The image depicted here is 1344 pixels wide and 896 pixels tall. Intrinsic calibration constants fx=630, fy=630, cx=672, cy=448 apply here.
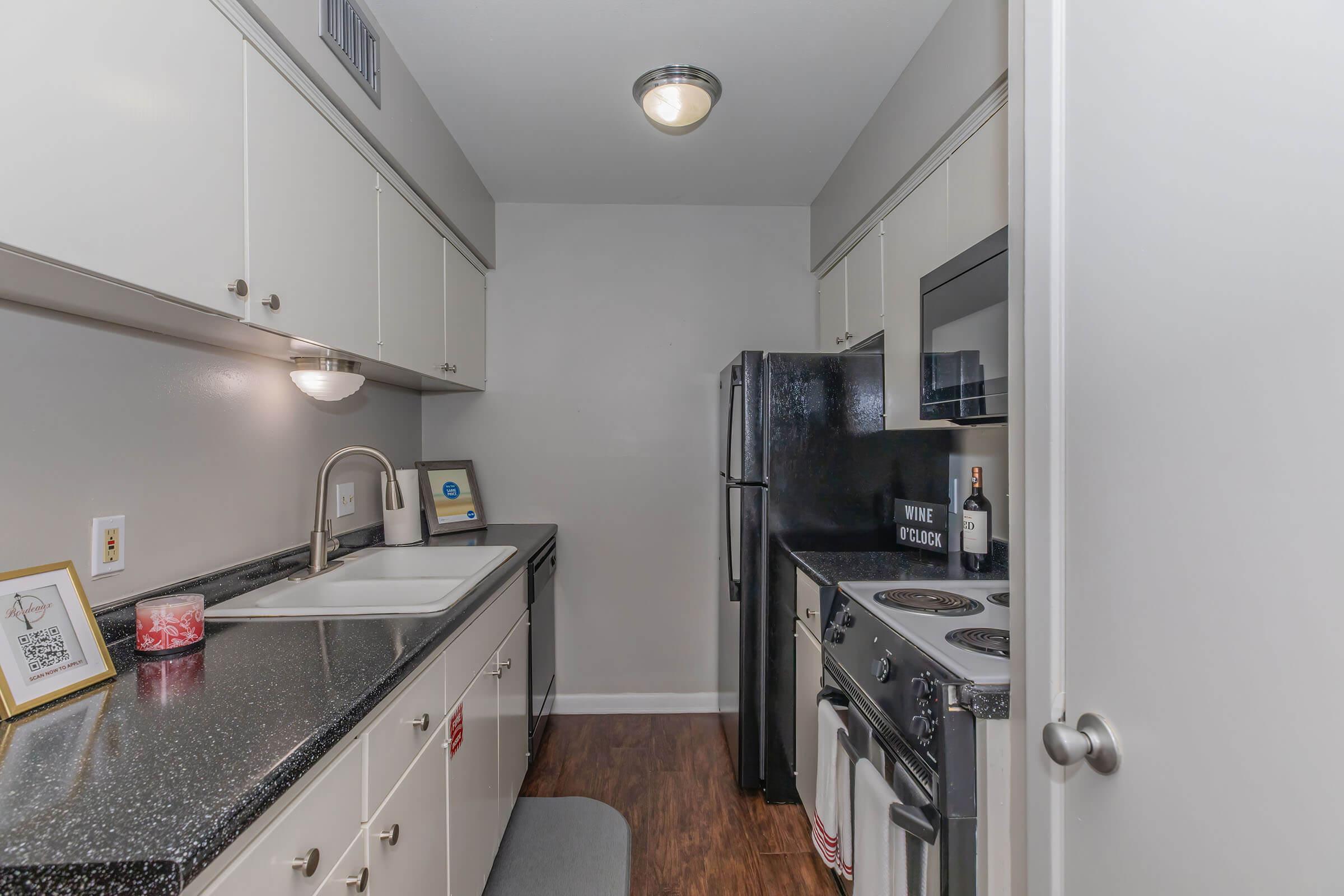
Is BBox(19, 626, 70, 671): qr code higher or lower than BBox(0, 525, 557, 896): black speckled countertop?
higher

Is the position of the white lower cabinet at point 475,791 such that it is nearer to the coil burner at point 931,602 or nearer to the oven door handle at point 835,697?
the oven door handle at point 835,697

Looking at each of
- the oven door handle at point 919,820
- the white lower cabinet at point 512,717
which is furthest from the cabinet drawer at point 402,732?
the oven door handle at point 919,820

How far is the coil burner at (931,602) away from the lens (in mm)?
1496

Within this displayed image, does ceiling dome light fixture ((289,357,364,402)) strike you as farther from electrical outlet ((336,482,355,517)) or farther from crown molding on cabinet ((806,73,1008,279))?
crown molding on cabinet ((806,73,1008,279))

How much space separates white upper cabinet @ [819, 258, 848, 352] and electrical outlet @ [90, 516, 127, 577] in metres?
2.37

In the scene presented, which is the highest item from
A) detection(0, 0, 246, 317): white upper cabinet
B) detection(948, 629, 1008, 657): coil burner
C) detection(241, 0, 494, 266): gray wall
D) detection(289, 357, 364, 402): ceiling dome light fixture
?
detection(241, 0, 494, 266): gray wall

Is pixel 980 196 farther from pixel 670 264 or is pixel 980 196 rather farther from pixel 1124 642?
pixel 670 264

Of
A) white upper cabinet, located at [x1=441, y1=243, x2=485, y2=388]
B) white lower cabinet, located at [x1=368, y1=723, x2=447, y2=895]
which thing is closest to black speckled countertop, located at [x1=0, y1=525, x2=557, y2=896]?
white lower cabinet, located at [x1=368, y1=723, x2=447, y2=895]

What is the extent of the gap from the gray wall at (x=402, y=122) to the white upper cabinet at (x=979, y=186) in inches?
61.5

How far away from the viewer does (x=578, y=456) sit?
10.1 ft

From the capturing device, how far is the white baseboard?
306cm

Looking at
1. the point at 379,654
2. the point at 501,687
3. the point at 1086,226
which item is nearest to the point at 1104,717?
the point at 1086,226

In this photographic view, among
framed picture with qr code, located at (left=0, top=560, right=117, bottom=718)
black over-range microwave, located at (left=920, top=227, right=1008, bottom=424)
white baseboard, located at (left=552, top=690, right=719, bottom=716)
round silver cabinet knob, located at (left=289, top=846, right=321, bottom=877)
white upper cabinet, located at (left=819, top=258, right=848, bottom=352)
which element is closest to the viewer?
round silver cabinet knob, located at (left=289, top=846, right=321, bottom=877)

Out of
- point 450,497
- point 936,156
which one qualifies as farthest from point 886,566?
point 450,497
